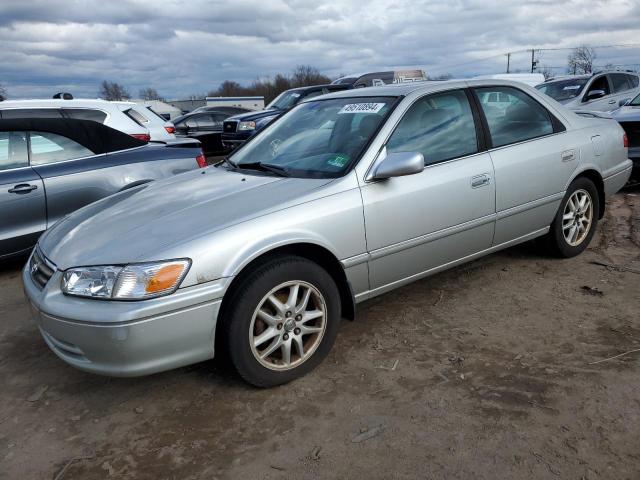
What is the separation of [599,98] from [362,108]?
31.5ft

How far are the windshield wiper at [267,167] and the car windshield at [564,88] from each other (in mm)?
9801

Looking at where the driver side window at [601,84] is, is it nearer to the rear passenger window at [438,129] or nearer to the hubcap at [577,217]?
the hubcap at [577,217]

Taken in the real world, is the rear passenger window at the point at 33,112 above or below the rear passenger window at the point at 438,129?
above

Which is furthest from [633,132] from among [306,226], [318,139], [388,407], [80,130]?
[80,130]

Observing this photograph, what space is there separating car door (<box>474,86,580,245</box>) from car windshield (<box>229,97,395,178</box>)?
3.00 feet

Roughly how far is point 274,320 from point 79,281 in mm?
967

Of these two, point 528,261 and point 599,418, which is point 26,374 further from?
point 528,261

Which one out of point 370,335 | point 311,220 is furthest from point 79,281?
point 370,335

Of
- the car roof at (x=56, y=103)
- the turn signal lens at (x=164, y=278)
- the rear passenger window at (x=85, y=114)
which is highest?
the car roof at (x=56, y=103)

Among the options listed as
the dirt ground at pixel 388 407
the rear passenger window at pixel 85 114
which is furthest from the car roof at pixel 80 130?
the dirt ground at pixel 388 407

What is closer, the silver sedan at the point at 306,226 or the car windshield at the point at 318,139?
the silver sedan at the point at 306,226

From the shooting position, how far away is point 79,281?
263cm

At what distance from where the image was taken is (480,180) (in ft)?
12.1

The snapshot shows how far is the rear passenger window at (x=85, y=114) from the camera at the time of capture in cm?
711
